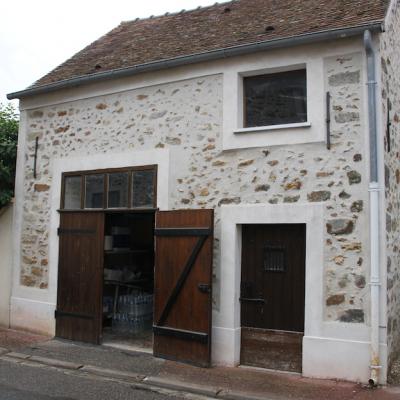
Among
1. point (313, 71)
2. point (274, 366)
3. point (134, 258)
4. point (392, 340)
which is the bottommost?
point (274, 366)

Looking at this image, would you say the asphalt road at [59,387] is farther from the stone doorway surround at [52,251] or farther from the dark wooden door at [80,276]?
the stone doorway surround at [52,251]

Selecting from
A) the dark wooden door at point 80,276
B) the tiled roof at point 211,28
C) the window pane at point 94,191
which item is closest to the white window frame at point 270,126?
the tiled roof at point 211,28

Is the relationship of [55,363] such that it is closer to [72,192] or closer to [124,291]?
[124,291]

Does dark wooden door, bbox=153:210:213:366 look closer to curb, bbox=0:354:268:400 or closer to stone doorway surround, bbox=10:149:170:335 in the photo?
curb, bbox=0:354:268:400

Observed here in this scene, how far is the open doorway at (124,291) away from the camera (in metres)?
8.86

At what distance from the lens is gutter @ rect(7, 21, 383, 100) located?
6.52m

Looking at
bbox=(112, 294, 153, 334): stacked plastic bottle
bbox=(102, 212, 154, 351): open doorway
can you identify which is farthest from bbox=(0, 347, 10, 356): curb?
bbox=(112, 294, 153, 334): stacked plastic bottle

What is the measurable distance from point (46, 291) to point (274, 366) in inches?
167

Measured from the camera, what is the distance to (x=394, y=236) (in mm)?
6902

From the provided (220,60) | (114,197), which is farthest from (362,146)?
(114,197)

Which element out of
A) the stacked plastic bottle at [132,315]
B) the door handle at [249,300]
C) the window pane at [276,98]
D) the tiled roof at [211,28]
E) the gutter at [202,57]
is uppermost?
the tiled roof at [211,28]

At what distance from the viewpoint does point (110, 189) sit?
835 centimetres

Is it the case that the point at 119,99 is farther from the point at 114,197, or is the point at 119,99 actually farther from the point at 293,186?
the point at 293,186

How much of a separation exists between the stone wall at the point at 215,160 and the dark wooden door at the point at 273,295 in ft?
1.39
